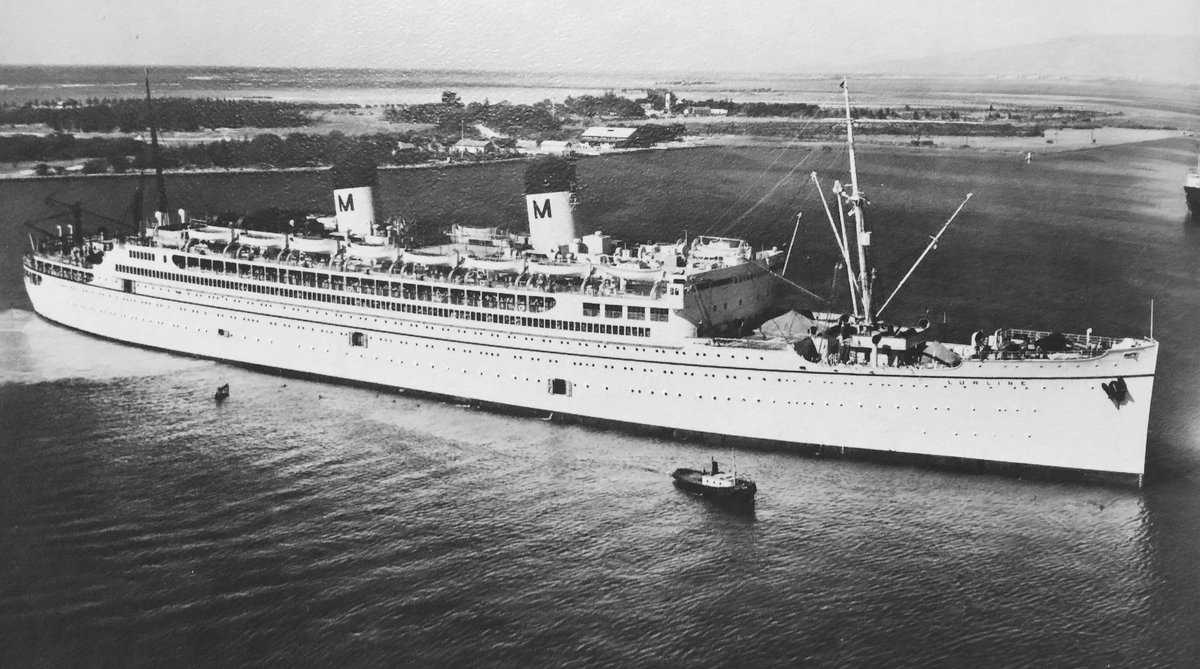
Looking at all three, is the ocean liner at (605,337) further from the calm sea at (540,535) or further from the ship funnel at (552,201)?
the calm sea at (540,535)

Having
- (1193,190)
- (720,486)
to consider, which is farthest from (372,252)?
(1193,190)

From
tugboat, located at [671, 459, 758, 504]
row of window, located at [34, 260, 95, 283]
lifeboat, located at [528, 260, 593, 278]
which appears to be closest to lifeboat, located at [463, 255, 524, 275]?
lifeboat, located at [528, 260, 593, 278]

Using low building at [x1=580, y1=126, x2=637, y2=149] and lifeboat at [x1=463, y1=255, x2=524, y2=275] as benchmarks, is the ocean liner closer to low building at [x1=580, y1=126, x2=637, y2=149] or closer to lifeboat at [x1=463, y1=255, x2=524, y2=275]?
lifeboat at [x1=463, y1=255, x2=524, y2=275]

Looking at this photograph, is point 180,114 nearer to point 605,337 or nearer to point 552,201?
point 552,201

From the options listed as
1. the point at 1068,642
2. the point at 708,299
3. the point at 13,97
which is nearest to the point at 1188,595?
the point at 1068,642

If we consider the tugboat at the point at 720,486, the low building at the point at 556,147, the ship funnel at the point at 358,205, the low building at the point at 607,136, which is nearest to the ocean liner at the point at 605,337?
the ship funnel at the point at 358,205

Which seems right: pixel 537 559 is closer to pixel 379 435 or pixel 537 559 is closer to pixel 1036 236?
pixel 379 435

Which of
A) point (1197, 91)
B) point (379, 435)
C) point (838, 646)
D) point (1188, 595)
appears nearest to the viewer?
point (838, 646)
